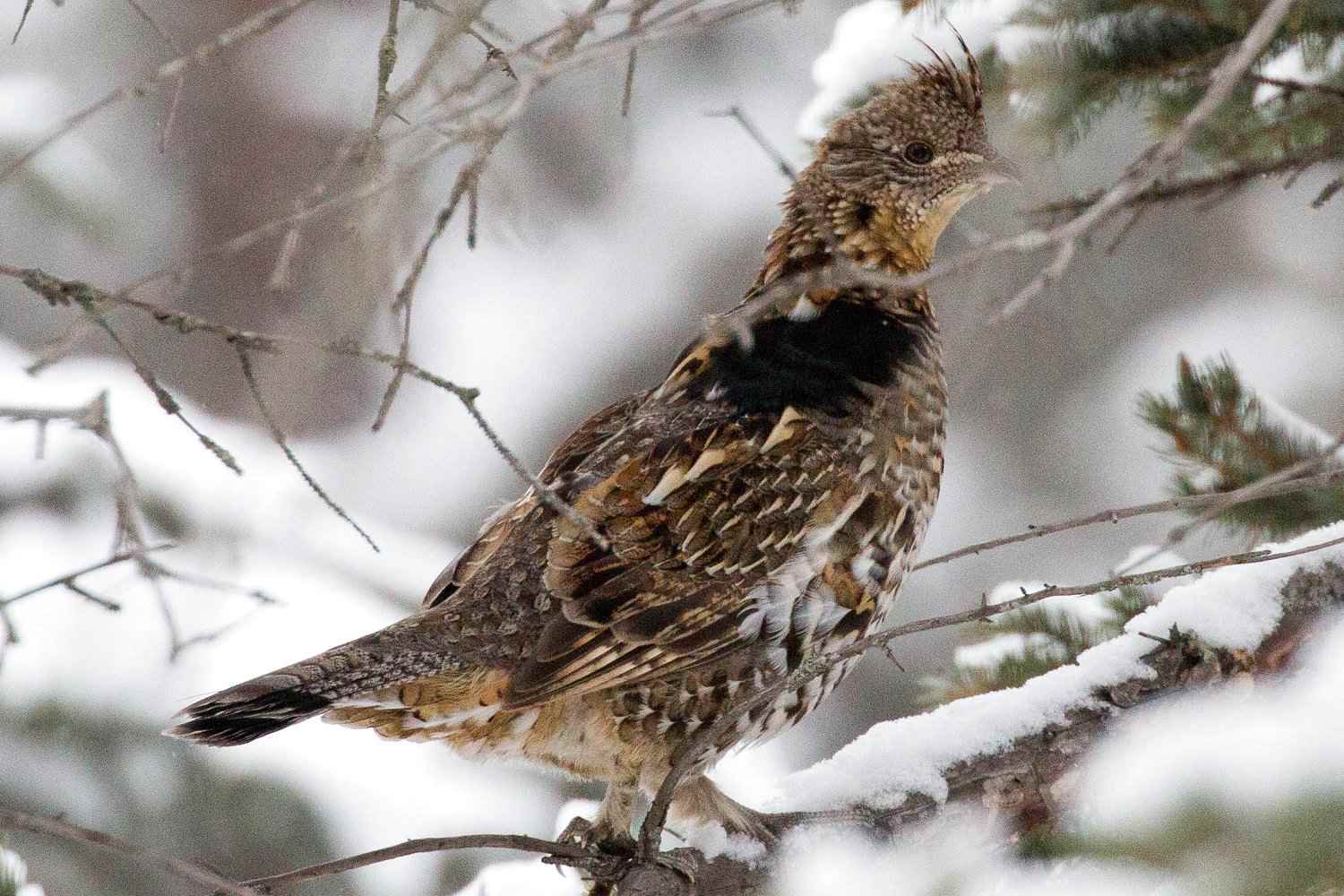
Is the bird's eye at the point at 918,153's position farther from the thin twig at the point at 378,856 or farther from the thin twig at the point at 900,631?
the thin twig at the point at 378,856

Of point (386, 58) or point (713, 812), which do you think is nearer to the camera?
point (386, 58)

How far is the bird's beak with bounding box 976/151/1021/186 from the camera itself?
4.23m

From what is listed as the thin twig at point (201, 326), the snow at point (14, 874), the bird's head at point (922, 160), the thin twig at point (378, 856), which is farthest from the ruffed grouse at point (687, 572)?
the thin twig at point (201, 326)

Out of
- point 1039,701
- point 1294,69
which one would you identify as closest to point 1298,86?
point 1294,69

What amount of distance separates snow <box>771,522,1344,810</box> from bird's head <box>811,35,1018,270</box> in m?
1.35

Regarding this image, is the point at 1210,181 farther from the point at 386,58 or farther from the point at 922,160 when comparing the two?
the point at 386,58

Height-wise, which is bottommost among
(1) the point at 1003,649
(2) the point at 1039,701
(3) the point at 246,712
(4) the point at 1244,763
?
(4) the point at 1244,763

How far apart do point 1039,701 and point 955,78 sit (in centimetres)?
188

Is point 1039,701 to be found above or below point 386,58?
below

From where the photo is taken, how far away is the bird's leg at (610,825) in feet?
12.3

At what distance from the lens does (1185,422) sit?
4184 mm

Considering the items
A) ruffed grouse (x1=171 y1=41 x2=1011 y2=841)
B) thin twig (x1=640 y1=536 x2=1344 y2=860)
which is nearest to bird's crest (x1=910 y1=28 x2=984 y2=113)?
ruffed grouse (x1=171 y1=41 x2=1011 y2=841)

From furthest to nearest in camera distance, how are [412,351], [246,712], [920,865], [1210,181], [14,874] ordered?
[412,351] → [1210,181] → [920,865] → [246,712] → [14,874]

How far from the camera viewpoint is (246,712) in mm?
3195
